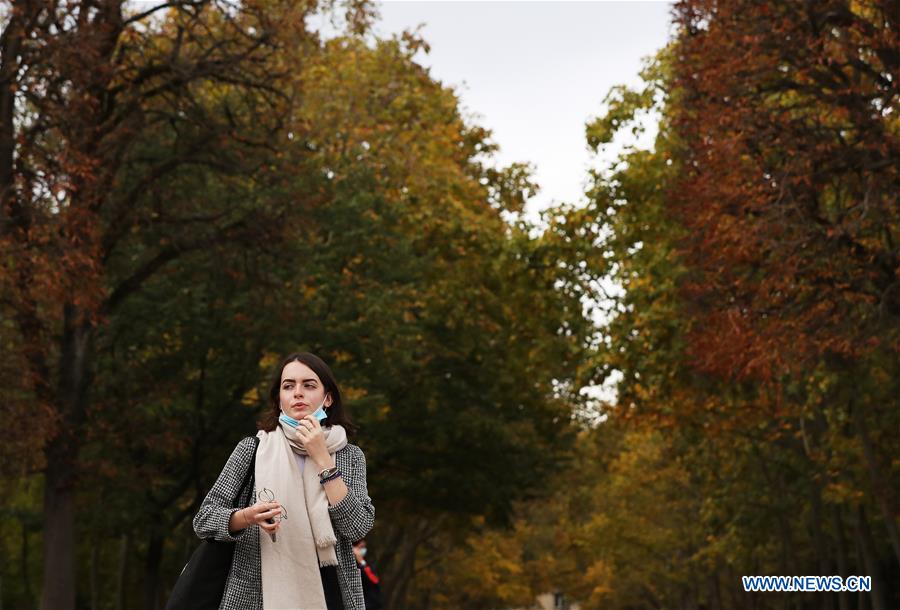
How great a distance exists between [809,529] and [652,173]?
17945 millimetres

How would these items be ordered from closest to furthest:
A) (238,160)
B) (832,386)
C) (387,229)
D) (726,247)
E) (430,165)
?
1. (726,247)
2. (238,160)
3. (832,386)
4. (387,229)
5. (430,165)

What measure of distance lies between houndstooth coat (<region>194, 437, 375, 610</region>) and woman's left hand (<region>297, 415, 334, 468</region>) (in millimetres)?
130

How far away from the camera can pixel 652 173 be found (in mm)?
29219

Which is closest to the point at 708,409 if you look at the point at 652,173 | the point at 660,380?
the point at 660,380

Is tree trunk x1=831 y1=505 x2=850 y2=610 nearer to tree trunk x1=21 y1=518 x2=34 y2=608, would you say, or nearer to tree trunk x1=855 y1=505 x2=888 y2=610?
tree trunk x1=855 y1=505 x2=888 y2=610

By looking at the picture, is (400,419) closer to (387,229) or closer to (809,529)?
(387,229)

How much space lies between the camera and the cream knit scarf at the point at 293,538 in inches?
217

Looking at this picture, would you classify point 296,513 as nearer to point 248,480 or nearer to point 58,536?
point 248,480

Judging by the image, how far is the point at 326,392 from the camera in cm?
583

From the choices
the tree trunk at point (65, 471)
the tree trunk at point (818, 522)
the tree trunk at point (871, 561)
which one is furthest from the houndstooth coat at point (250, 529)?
the tree trunk at point (818, 522)

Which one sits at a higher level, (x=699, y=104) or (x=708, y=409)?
(x=699, y=104)

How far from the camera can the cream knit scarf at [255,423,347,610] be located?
5523mm

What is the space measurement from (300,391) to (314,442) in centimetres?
22

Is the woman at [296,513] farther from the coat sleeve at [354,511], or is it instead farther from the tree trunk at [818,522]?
the tree trunk at [818,522]
